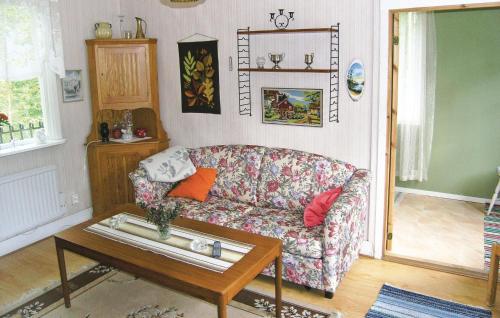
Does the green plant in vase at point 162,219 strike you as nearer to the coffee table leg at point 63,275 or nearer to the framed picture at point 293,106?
the coffee table leg at point 63,275

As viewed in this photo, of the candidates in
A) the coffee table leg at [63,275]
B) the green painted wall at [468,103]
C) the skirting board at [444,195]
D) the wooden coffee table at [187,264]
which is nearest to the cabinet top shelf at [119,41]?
the wooden coffee table at [187,264]

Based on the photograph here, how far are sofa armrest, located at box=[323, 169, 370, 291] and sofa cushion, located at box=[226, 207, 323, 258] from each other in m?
0.11

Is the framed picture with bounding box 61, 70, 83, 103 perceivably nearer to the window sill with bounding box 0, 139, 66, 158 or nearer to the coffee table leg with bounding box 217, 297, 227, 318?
the window sill with bounding box 0, 139, 66, 158

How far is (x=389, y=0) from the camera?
365 centimetres

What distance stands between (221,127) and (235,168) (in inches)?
21.4

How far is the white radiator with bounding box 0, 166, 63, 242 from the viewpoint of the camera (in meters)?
4.22

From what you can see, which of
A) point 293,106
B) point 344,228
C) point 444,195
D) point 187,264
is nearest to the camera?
point 187,264

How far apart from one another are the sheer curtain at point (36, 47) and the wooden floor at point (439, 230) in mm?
3435

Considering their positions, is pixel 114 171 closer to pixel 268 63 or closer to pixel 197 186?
pixel 197 186

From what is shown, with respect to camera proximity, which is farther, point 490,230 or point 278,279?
point 490,230

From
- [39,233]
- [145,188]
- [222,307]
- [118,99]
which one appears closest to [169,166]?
[145,188]

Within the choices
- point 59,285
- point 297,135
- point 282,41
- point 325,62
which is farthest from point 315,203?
point 59,285

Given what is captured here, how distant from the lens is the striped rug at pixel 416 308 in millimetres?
3223

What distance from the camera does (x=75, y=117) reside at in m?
4.82
